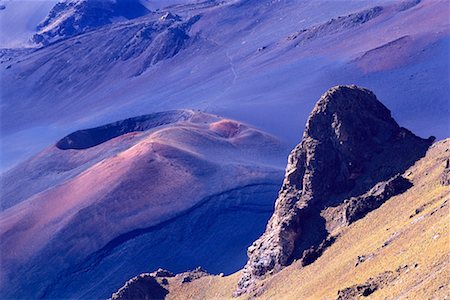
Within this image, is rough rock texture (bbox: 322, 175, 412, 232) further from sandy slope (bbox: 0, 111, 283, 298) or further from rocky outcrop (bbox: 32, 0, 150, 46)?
rocky outcrop (bbox: 32, 0, 150, 46)

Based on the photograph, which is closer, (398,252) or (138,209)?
(398,252)

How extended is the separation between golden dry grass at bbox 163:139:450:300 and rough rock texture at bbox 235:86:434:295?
5.23 feet

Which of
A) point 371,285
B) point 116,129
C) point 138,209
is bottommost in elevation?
point 371,285

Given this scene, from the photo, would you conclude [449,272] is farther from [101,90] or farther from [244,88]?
[101,90]

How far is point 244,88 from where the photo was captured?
120m

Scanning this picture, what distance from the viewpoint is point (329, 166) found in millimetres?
40281

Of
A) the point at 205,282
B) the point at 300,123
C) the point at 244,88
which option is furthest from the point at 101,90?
the point at 205,282

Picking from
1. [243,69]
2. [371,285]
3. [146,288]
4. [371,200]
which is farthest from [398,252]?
[243,69]

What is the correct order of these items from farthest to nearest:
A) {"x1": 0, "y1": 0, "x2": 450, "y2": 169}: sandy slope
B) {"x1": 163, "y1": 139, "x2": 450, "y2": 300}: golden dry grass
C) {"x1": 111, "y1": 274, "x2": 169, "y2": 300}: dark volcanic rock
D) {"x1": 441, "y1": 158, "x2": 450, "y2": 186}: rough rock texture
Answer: {"x1": 0, "y1": 0, "x2": 450, "y2": 169}: sandy slope
{"x1": 111, "y1": 274, "x2": 169, "y2": 300}: dark volcanic rock
{"x1": 441, "y1": 158, "x2": 450, "y2": 186}: rough rock texture
{"x1": 163, "y1": 139, "x2": 450, "y2": 300}: golden dry grass

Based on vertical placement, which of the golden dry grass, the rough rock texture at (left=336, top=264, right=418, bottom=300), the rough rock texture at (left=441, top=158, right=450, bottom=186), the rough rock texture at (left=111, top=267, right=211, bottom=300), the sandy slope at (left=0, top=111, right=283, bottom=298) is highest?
the sandy slope at (left=0, top=111, right=283, bottom=298)

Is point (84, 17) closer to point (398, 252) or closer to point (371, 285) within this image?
point (398, 252)

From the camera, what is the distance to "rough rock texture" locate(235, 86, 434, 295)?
38.6 meters

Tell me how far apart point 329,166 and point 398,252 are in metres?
12.1

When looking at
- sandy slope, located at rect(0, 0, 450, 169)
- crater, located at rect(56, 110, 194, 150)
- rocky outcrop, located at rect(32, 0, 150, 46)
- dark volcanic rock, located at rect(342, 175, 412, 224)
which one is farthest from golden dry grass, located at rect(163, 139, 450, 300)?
rocky outcrop, located at rect(32, 0, 150, 46)
